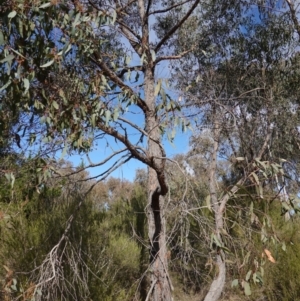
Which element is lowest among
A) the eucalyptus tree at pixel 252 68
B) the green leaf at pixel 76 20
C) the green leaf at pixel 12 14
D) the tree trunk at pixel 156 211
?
the tree trunk at pixel 156 211

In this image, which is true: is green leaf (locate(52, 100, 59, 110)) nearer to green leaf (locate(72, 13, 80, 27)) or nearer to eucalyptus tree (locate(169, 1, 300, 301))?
green leaf (locate(72, 13, 80, 27))

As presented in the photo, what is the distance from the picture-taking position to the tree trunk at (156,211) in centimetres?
350

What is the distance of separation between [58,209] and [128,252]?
1740 mm

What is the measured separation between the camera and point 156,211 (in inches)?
153

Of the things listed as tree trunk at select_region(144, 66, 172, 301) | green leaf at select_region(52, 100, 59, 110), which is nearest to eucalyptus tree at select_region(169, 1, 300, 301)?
tree trunk at select_region(144, 66, 172, 301)

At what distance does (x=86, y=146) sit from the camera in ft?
10.0

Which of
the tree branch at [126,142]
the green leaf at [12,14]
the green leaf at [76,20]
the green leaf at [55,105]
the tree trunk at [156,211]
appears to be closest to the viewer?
the green leaf at [12,14]

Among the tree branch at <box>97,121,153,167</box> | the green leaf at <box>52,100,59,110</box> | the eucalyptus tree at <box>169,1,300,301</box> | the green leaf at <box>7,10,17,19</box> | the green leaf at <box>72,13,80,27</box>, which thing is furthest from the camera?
the eucalyptus tree at <box>169,1,300,301</box>

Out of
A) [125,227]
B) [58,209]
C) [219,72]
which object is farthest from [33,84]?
[219,72]

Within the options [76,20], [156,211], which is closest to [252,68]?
[156,211]

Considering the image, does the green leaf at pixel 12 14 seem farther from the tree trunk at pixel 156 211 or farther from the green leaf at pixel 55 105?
the tree trunk at pixel 156 211

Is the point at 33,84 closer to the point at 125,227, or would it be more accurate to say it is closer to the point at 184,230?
the point at 184,230

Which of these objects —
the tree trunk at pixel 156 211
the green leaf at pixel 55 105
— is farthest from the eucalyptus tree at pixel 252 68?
the green leaf at pixel 55 105

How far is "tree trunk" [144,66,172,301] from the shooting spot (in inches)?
138
